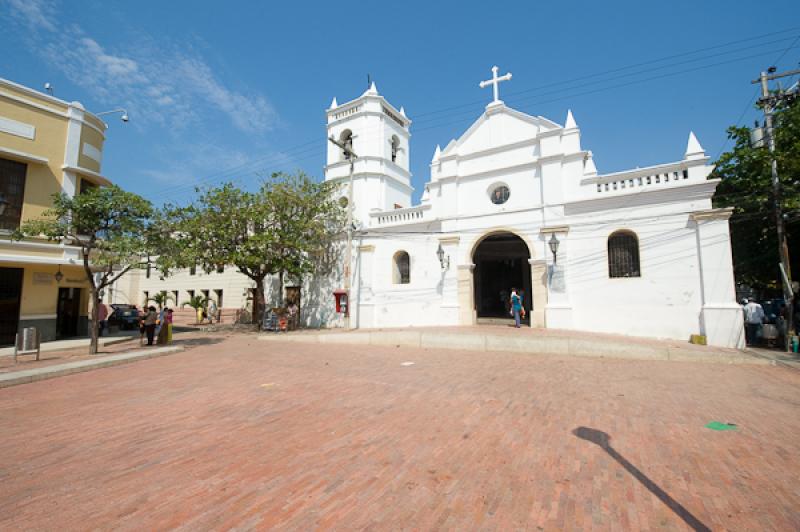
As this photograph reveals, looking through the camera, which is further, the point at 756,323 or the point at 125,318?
the point at 125,318

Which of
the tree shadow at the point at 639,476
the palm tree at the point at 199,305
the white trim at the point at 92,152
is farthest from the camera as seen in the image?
the palm tree at the point at 199,305

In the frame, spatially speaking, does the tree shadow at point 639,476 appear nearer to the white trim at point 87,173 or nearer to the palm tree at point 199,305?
the white trim at point 87,173

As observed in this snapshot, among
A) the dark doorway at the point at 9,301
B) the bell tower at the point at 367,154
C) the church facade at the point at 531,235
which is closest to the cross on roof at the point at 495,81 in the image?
the church facade at the point at 531,235

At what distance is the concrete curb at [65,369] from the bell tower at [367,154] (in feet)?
39.7

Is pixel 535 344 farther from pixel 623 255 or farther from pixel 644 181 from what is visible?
pixel 644 181

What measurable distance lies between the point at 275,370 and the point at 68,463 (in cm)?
486

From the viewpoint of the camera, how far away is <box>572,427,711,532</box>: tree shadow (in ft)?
9.42

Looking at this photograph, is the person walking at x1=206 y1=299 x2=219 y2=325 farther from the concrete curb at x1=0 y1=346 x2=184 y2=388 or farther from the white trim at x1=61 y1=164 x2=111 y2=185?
the concrete curb at x1=0 y1=346 x2=184 y2=388

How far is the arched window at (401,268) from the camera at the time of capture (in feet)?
60.8

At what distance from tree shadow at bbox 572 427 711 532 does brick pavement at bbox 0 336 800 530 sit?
3 centimetres

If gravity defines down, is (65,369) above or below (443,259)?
below

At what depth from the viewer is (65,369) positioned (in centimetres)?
884

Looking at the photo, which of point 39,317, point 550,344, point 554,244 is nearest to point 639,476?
point 550,344

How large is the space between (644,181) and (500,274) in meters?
9.87
